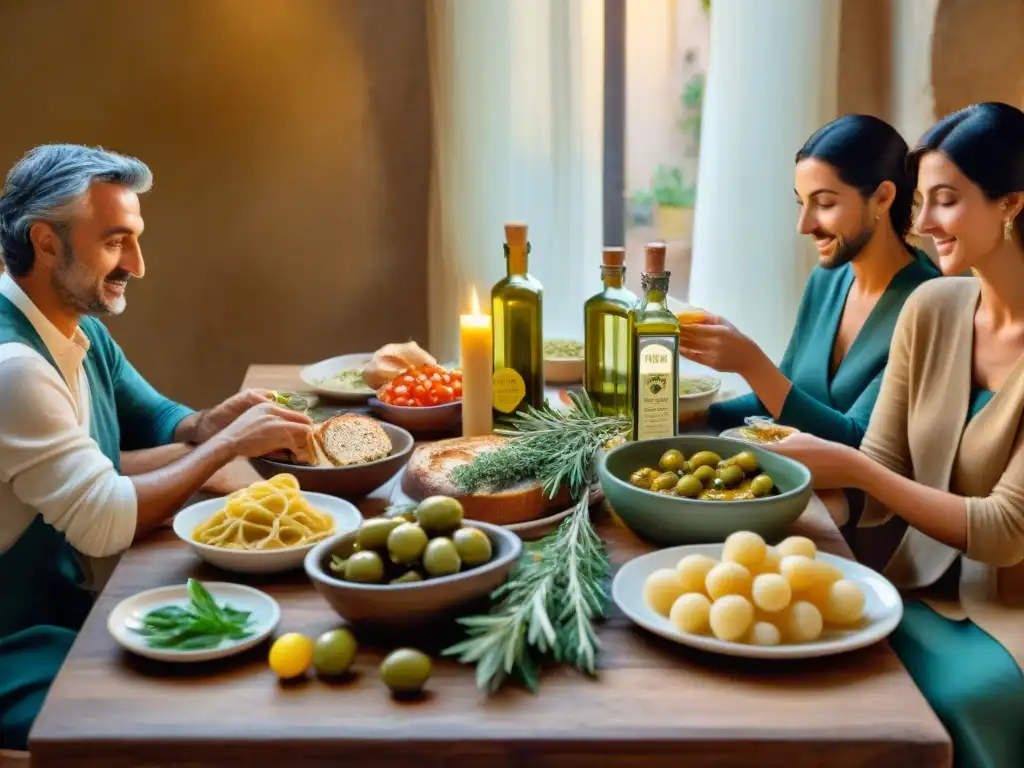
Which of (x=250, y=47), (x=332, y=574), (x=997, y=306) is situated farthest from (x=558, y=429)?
(x=250, y=47)

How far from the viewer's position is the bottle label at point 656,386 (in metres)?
1.66

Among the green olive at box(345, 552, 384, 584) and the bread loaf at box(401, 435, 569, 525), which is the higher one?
the green olive at box(345, 552, 384, 584)

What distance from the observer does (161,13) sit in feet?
11.1

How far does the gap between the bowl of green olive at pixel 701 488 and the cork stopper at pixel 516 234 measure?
0.49 m

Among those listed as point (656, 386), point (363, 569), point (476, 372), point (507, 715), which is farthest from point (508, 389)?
point (507, 715)

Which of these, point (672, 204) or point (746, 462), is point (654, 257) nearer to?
point (746, 462)

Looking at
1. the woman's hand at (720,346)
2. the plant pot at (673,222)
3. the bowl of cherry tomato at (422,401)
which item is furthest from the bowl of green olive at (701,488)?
the plant pot at (673,222)

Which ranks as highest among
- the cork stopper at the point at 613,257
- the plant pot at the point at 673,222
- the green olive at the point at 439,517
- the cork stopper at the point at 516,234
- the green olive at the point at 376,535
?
the cork stopper at the point at 516,234

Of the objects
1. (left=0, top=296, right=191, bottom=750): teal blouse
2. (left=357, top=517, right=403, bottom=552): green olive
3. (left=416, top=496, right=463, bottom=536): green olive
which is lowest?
(left=0, top=296, right=191, bottom=750): teal blouse

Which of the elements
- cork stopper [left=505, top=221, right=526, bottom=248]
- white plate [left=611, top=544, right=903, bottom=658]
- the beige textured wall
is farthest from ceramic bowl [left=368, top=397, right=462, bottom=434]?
the beige textured wall

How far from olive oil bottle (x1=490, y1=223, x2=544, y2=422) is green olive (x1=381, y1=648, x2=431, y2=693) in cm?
91

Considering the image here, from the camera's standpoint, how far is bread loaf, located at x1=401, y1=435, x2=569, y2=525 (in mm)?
1471

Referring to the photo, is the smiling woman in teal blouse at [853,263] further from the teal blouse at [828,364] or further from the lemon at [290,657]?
the lemon at [290,657]

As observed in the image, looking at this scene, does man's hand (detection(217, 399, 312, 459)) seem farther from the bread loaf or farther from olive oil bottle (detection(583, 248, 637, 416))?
olive oil bottle (detection(583, 248, 637, 416))
